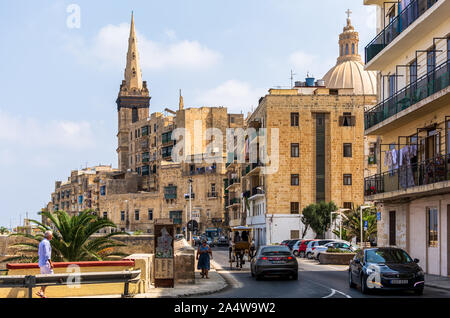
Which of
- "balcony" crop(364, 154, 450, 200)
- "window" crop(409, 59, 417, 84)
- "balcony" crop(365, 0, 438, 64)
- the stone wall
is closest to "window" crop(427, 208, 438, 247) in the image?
"balcony" crop(364, 154, 450, 200)

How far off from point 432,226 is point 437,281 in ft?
16.9

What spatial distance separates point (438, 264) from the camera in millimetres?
27859

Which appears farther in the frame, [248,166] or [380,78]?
[248,166]

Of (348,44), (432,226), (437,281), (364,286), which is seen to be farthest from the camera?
(348,44)

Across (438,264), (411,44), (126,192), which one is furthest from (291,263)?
(126,192)

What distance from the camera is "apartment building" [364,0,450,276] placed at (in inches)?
1051

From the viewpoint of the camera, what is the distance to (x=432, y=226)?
29.0 m

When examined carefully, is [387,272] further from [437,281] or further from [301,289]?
[437,281]

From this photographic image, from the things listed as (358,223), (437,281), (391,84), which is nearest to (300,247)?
(358,223)

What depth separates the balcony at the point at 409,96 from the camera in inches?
1018

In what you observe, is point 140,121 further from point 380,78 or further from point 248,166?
point 380,78

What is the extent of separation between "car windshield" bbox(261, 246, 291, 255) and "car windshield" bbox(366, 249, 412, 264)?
595cm

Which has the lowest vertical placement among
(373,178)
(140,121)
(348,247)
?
(348,247)
